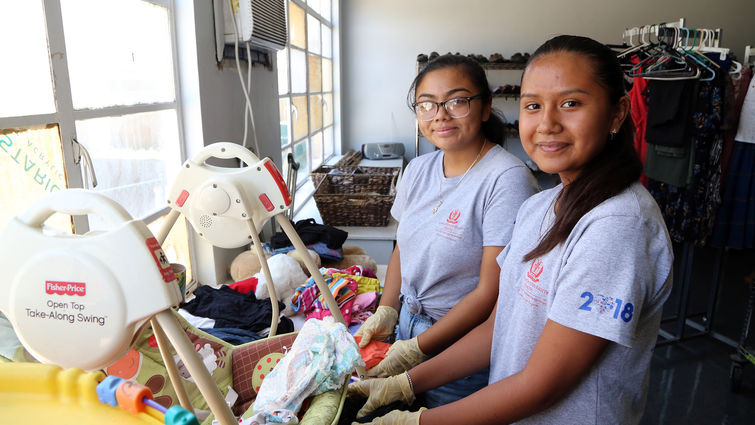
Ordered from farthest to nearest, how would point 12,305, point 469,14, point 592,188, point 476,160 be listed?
point 469,14 < point 476,160 < point 592,188 < point 12,305

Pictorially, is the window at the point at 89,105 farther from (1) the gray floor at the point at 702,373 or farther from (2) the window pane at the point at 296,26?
(1) the gray floor at the point at 702,373

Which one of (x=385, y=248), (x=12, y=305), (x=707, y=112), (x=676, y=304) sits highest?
(x=707, y=112)

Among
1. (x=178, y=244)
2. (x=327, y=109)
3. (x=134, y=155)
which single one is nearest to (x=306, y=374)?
(x=134, y=155)

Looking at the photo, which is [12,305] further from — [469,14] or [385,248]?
[469,14]

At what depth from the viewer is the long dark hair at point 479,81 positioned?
129cm

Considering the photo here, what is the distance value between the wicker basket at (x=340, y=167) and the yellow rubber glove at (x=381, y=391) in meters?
2.08

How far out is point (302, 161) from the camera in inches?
159

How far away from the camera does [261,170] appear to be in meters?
0.91

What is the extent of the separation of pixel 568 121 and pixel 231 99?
1.67m

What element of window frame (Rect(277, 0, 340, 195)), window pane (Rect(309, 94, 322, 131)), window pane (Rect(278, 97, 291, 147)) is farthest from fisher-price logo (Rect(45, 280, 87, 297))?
window pane (Rect(309, 94, 322, 131))

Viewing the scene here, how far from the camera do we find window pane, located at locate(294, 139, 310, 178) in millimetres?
3853

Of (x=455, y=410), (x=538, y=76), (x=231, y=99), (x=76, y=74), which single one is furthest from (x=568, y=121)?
(x=231, y=99)

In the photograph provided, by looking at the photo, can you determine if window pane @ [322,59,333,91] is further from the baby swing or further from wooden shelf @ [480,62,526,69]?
the baby swing

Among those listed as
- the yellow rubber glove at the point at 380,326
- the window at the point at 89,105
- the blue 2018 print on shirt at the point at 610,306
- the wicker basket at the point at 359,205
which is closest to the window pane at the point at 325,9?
the wicker basket at the point at 359,205
